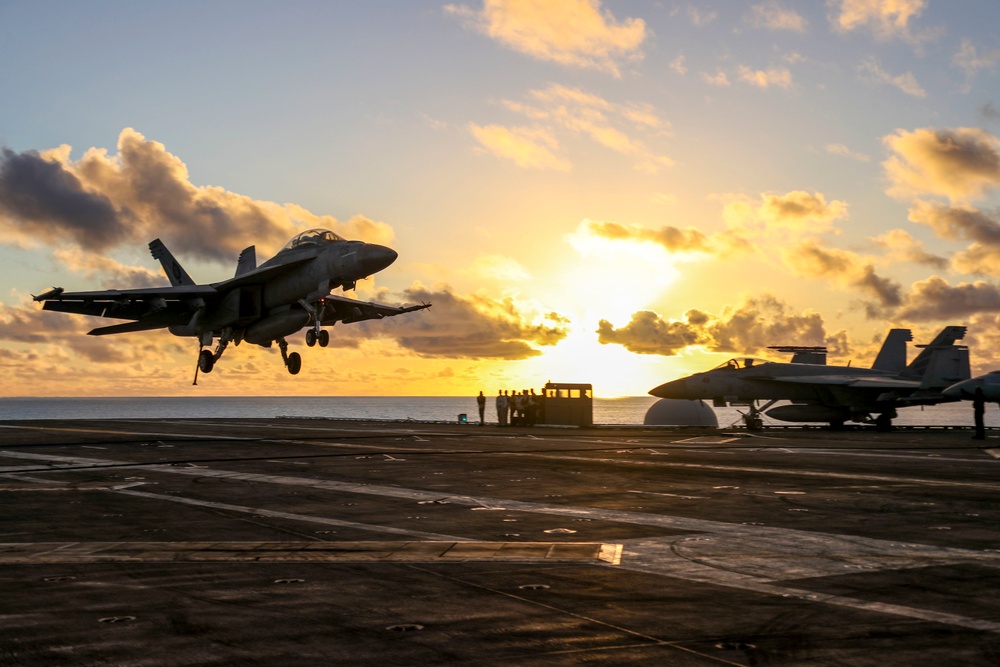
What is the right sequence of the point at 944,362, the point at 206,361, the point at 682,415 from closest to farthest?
the point at 206,361 → the point at 944,362 → the point at 682,415

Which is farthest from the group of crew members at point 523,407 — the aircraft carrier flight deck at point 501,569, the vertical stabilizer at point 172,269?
the aircraft carrier flight deck at point 501,569

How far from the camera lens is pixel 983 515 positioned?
43.0ft

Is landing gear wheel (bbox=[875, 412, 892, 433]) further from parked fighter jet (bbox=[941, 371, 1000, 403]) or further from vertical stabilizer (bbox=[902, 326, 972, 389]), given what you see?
parked fighter jet (bbox=[941, 371, 1000, 403])

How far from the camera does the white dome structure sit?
6619 centimetres

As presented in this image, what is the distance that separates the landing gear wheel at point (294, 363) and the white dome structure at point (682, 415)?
34051 mm

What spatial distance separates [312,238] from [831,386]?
31.2 m

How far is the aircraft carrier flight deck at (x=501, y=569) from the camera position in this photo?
6.03m

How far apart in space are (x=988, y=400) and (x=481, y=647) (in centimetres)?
4089

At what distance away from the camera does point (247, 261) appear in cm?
4469

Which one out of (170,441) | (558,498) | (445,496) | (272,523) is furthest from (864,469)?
(170,441)

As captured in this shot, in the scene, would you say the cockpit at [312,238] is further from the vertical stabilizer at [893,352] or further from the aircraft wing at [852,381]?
the vertical stabilizer at [893,352]

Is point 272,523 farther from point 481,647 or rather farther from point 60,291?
point 60,291

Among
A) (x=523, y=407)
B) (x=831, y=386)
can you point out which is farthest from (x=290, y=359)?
(x=831, y=386)

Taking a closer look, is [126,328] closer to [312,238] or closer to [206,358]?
[206,358]
